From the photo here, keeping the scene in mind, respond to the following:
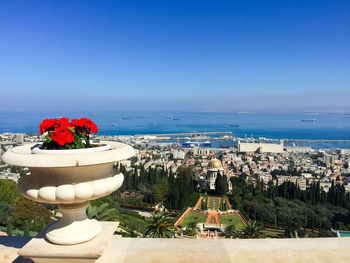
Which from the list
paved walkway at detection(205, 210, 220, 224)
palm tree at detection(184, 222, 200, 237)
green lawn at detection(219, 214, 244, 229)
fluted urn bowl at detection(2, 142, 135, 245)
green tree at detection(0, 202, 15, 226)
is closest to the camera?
fluted urn bowl at detection(2, 142, 135, 245)

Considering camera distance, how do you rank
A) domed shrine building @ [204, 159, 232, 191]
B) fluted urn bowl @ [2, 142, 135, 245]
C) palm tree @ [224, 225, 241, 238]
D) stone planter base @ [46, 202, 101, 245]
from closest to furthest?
fluted urn bowl @ [2, 142, 135, 245], stone planter base @ [46, 202, 101, 245], palm tree @ [224, 225, 241, 238], domed shrine building @ [204, 159, 232, 191]

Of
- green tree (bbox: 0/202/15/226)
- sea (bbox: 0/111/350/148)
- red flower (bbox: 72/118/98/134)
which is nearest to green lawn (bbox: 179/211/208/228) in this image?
green tree (bbox: 0/202/15/226)

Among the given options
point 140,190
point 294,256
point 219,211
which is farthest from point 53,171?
point 140,190

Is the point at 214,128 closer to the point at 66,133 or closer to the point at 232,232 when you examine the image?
the point at 232,232

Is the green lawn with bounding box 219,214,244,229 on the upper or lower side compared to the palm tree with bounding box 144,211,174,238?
lower

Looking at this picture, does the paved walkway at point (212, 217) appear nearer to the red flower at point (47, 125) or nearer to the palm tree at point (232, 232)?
the palm tree at point (232, 232)

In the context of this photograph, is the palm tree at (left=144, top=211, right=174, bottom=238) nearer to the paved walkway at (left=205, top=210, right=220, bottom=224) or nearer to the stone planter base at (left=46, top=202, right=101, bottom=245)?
the stone planter base at (left=46, top=202, right=101, bottom=245)

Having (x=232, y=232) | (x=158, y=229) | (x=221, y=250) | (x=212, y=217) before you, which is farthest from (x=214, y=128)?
(x=221, y=250)
